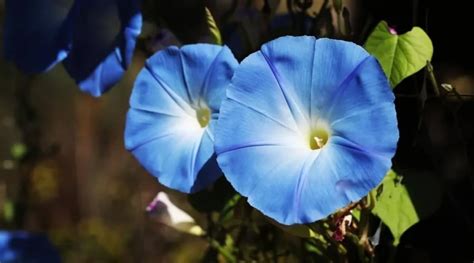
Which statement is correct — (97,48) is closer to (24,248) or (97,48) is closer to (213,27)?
(213,27)

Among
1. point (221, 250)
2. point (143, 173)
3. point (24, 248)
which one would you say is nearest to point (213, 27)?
point (221, 250)

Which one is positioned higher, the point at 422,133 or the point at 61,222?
the point at 422,133

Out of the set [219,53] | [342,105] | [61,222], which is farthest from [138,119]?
[61,222]

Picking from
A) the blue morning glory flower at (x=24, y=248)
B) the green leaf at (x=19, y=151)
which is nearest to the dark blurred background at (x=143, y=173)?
the green leaf at (x=19, y=151)

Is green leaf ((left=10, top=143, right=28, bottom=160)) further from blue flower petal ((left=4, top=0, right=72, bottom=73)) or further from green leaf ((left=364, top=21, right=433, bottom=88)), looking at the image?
green leaf ((left=364, top=21, right=433, bottom=88))

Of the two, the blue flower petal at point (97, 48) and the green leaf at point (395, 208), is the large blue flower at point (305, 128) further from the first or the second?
the blue flower petal at point (97, 48)

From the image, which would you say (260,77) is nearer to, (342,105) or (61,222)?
(342,105)

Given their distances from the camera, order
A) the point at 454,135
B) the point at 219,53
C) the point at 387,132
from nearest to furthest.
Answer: the point at 387,132 < the point at 219,53 < the point at 454,135
